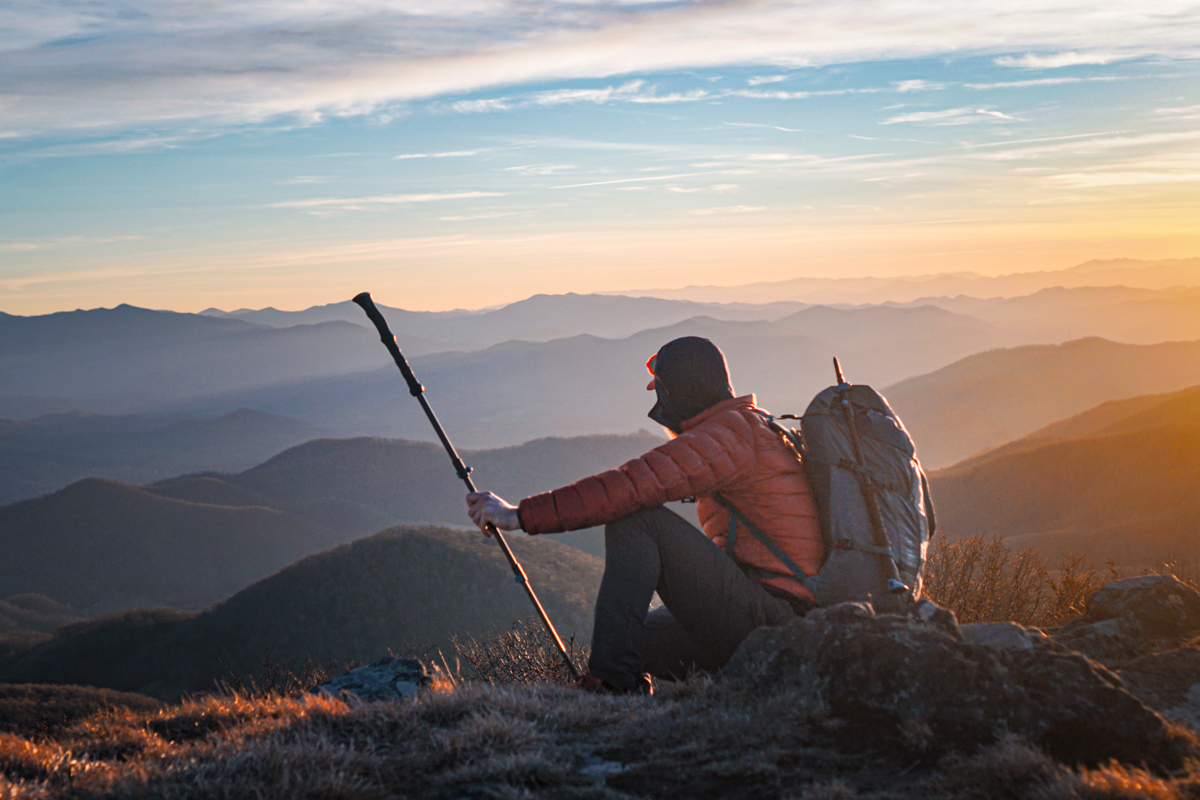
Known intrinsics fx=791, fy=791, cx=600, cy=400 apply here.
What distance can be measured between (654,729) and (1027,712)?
133 centimetres

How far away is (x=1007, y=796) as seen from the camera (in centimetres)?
225

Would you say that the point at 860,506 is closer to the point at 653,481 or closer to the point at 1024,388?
the point at 653,481

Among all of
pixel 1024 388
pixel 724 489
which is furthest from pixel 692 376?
pixel 1024 388

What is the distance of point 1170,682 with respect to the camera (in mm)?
3434

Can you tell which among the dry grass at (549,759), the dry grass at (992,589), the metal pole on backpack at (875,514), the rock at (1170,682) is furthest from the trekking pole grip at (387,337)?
the dry grass at (992,589)

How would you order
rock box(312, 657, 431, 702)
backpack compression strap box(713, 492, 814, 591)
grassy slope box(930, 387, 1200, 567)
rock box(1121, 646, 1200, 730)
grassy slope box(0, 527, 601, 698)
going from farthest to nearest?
grassy slope box(0, 527, 601, 698) < grassy slope box(930, 387, 1200, 567) < rock box(312, 657, 431, 702) < backpack compression strap box(713, 492, 814, 591) < rock box(1121, 646, 1200, 730)

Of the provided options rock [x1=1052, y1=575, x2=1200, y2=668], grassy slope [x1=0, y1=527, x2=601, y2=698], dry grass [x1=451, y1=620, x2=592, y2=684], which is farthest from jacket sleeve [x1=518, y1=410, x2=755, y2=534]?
grassy slope [x1=0, y1=527, x2=601, y2=698]

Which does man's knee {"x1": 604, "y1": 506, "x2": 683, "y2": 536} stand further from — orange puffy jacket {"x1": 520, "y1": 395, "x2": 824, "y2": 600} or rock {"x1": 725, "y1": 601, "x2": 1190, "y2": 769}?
rock {"x1": 725, "y1": 601, "x2": 1190, "y2": 769}

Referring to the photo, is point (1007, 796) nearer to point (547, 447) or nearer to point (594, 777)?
point (594, 777)

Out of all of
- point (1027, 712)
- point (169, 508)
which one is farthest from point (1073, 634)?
point (169, 508)

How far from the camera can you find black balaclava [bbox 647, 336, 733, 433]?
12.1 feet

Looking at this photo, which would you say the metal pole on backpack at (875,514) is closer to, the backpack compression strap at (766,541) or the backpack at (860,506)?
the backpack at (860,506)

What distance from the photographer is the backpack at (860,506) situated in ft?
11.7

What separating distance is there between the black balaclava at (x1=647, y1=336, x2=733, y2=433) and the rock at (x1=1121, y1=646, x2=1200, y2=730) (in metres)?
2.16
